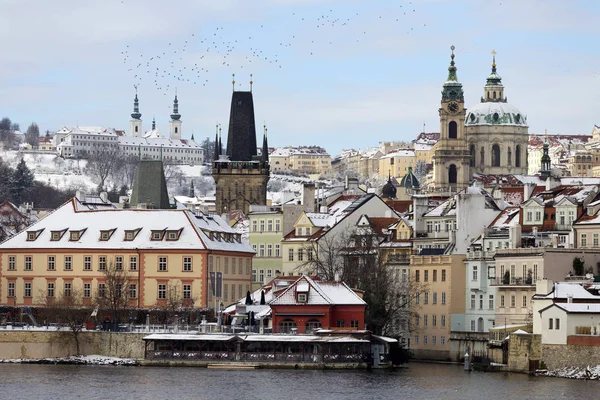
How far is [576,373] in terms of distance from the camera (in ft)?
291

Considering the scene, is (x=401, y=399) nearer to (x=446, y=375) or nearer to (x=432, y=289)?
(x=446, y=375)

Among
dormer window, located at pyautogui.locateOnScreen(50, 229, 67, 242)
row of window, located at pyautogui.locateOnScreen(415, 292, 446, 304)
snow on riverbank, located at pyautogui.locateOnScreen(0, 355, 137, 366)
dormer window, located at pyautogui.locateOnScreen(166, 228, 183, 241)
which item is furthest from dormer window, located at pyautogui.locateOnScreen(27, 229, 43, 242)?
row of window, located at pyautogui.locateOnScreen(415, 292, 446, 304)

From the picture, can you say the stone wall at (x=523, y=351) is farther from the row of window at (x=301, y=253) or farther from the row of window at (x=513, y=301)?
the row of window at (x=301, y=253)

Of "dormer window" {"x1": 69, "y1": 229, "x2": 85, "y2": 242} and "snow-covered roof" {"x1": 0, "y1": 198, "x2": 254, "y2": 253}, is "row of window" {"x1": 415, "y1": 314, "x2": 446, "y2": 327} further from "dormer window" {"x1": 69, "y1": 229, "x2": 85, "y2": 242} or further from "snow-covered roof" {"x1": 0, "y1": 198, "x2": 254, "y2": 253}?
"dormer window" {"x1": 69, "y1": 229, "x2": 85, "y2": 242}

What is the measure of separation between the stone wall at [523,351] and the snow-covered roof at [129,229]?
24281 mm

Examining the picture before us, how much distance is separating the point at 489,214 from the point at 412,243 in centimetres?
611

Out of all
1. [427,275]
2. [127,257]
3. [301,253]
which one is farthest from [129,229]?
[427,275]

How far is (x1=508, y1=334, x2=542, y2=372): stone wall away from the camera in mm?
91125

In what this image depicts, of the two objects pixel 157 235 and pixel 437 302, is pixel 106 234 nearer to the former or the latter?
pixel 157 235

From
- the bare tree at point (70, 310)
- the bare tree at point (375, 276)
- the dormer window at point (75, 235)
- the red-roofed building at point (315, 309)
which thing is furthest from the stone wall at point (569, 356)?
the dormer window at point (75, 235)

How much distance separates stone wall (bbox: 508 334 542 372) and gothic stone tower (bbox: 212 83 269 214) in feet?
240

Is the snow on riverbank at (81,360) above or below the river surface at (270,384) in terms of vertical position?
above

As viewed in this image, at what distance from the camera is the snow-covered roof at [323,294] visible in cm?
9719

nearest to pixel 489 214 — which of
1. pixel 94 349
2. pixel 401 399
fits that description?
pixel 94 349
